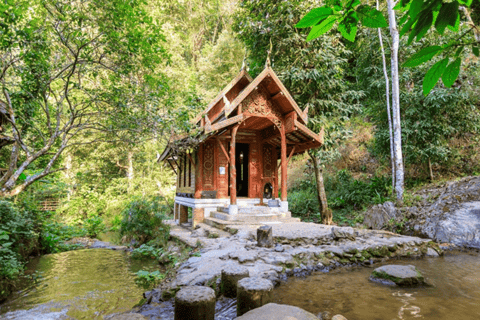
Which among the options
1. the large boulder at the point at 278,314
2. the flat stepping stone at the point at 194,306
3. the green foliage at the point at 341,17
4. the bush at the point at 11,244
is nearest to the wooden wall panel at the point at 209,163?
the bush at the point at 11,244

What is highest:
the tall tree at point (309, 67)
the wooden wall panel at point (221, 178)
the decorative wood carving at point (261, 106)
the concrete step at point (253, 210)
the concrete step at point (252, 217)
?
the tall tree at point (309, 67)

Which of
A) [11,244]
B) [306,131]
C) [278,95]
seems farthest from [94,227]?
[306,131]

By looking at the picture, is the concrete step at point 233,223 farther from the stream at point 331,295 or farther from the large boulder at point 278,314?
the large boulder at point 278,314

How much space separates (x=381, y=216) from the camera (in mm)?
10078

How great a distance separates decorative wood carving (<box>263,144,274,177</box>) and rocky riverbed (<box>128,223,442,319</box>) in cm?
381

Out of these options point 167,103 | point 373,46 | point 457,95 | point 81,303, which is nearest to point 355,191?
point 457,95

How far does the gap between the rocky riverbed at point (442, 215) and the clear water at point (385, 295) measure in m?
2.61

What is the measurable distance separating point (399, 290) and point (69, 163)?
819 inches

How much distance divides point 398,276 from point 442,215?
17.8 ft

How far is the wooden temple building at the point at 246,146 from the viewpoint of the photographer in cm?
894

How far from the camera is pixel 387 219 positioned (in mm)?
9852

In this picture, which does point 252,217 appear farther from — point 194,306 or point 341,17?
point 341,17

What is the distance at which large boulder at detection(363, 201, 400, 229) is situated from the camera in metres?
9.85

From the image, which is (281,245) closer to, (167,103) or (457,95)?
(167,103)
